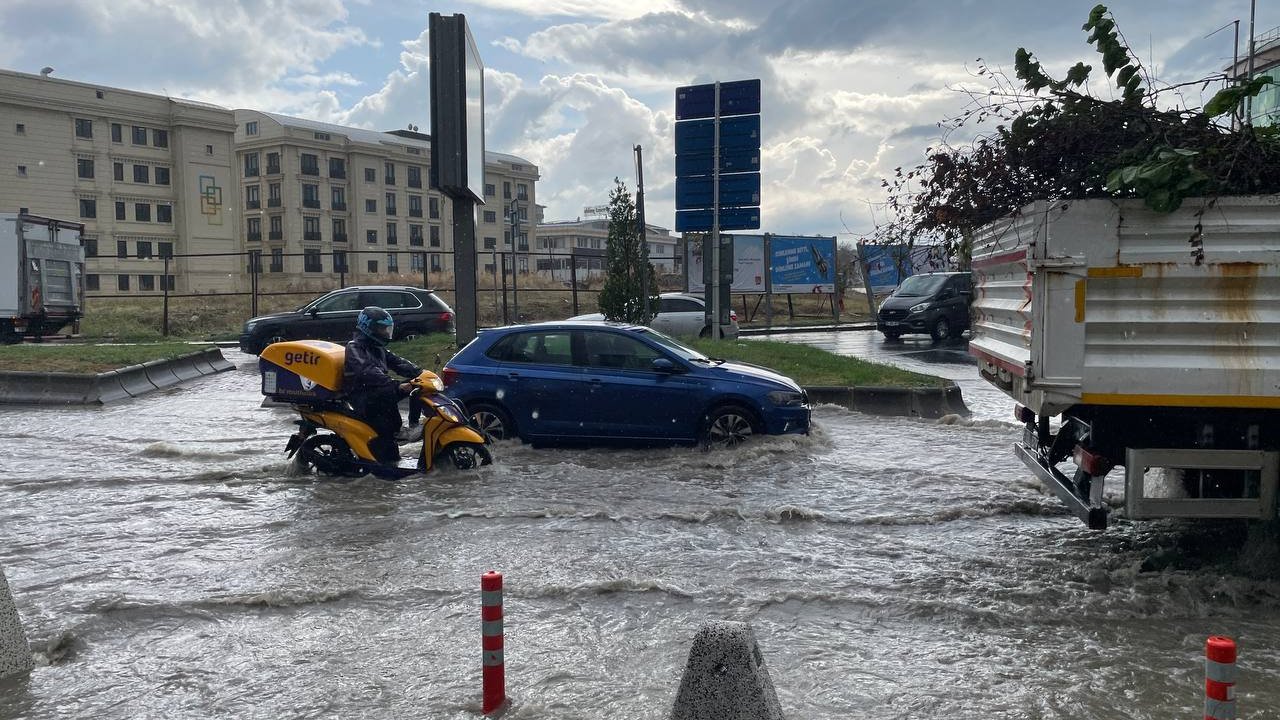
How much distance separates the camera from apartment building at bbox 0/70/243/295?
64250mm

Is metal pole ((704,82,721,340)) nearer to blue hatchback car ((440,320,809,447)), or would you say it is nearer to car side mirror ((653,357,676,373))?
blue hatchback car ((440,320,809,447))

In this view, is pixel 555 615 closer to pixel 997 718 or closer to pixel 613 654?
pixel 613 654

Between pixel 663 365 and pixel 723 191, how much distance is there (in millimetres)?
9604

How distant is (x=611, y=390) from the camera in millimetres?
10539

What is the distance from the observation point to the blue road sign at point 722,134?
19.2 meters

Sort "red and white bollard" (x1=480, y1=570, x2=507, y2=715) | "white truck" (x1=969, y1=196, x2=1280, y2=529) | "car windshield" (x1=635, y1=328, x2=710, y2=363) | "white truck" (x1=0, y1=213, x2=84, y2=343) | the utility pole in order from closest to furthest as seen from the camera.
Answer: "red and white bollard" (x1=480, y1=570, x2=507, y2=715) → "white truck" (x1=969, y1=196, x2=1280, y2=529) → "car windshield" (x1=635, y1=328, x2=710, y2=363) → the utility pole → "white truck" (x1=0, y1=213, x2=84, y2=343)

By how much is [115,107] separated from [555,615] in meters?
75.1

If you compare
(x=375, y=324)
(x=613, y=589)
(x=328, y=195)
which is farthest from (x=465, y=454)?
(x=328, y=195)

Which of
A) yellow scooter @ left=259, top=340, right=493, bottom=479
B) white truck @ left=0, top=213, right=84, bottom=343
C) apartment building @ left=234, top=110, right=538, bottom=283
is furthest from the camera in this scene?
apartment building @ left=234, top=110, right=538, bottom=283

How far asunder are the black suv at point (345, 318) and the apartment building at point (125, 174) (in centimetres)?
4106

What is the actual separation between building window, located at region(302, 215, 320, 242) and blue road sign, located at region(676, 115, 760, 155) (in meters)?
68.7

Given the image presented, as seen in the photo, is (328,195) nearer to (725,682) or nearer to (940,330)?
(940,330)

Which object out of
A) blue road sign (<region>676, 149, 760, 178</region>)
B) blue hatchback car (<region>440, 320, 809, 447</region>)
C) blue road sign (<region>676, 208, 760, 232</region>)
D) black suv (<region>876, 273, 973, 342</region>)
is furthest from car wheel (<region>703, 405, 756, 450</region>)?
black suv (<region>876, 273, 973, 342</region>)

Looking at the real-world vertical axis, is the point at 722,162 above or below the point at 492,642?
above
